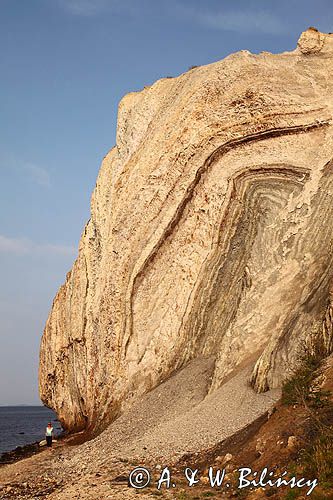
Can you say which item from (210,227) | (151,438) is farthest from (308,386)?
(210,227)

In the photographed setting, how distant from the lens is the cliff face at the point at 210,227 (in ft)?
73.4

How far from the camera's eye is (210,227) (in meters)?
25.5

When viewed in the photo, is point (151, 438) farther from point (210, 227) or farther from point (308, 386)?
point (210, 227)

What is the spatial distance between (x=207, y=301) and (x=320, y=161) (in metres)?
8.59

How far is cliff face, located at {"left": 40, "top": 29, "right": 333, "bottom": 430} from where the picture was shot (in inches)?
881

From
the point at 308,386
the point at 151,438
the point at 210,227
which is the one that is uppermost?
the point at 210,227

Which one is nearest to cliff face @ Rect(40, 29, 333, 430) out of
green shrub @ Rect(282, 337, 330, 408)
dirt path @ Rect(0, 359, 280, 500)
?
dirt path @ Rect(0, 359, 280, 500)

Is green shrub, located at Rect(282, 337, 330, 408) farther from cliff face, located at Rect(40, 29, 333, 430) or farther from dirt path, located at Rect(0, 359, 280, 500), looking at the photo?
cliff face, located at Rect(40, 29, 333, 430)

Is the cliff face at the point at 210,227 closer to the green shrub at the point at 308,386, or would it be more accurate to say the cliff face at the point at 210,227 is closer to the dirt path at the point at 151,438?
the dirt path at the point at 151,438

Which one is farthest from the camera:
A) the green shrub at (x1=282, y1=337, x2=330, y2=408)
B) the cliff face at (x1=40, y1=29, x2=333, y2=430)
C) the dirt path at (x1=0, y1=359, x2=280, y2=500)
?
A: the cliff face at (x1=40, y1=29, x2=333, y2=430)

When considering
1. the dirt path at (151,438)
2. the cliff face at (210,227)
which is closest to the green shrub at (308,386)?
the dirt path at (151,438)

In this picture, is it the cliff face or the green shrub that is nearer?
the green shrub

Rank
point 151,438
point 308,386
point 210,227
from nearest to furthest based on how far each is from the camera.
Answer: point 308,386
point 151,438
point 210,227

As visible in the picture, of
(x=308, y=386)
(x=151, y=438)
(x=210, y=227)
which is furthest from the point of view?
(x=210, y=227)
